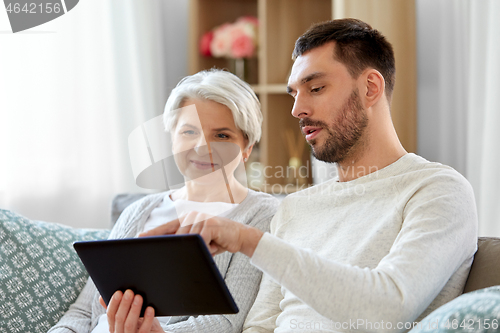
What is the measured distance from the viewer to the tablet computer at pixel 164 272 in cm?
78

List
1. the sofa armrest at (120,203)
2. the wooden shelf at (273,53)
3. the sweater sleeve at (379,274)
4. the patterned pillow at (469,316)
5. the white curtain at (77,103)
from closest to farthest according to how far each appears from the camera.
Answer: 1. the patterned pillow at (469,316)
2. the sweater sleeve at (379,274)
3. the sofa armrest at (120,203)
4. the white curtain at (77,103)
5. the wooden shelf at (273,53)

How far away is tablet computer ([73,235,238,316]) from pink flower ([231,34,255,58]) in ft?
5.89

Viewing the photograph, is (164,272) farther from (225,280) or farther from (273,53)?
(273,53)

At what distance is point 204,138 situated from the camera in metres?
1.24

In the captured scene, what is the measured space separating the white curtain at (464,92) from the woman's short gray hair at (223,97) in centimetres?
110

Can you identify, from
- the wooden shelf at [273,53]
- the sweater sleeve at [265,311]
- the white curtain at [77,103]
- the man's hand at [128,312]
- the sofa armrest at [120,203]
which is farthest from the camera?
the wooden shelf at [273,53]

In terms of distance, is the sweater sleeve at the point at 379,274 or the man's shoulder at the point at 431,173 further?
the man's shoulder at the point at 431,173

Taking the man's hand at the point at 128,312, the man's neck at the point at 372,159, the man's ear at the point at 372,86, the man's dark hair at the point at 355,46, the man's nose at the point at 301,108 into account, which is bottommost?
the man's hand at the point at 128,312

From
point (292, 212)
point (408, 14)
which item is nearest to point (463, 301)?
point (292, 212)

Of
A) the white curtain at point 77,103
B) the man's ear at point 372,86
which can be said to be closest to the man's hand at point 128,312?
the man's ear at point 372,86

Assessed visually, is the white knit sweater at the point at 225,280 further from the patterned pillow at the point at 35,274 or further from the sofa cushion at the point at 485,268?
the sofa cushion at the point at 485,268

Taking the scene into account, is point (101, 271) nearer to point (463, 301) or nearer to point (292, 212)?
point (292, 212)

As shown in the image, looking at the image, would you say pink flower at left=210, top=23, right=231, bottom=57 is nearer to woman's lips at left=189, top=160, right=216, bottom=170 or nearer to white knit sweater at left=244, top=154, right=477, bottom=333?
woman's lips at left=189, top=160, right=216, bottom=170

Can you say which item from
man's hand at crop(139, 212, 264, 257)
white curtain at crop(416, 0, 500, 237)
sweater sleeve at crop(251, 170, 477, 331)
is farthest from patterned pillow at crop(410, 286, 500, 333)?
white curtain at crop(416, 0, 500, 237)
